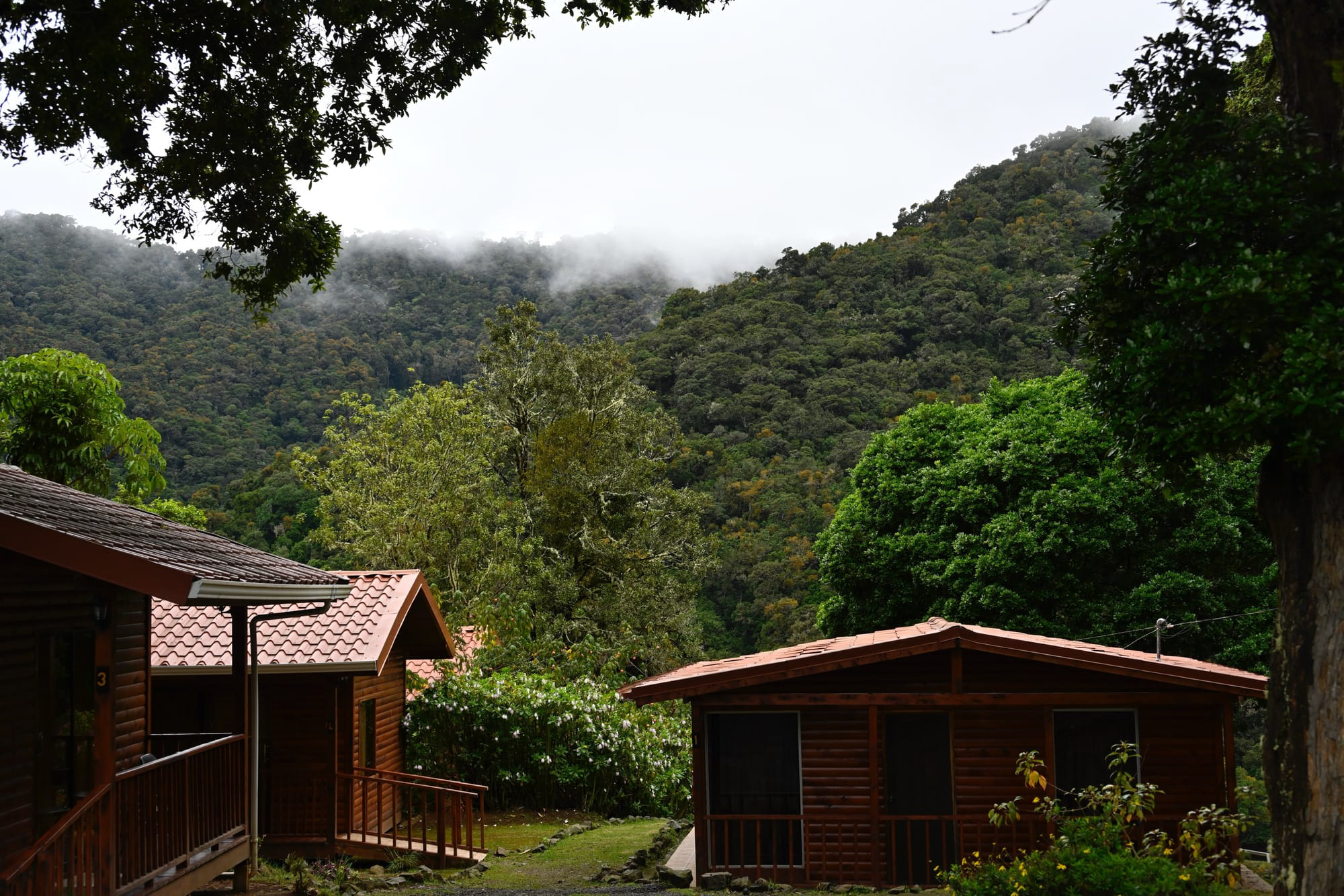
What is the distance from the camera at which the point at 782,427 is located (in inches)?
1831

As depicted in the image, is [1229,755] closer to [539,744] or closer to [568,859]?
[568,859]

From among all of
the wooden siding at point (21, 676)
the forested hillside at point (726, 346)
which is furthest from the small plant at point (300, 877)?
the forested hillside at point (726, 346)

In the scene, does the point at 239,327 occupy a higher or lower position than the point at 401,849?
higher

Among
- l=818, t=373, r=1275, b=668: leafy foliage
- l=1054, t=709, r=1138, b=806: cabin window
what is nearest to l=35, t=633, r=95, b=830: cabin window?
l=1054, t=709, r=1138, b=806: cabin window

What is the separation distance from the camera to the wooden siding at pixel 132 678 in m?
10.7

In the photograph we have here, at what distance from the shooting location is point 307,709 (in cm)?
1553

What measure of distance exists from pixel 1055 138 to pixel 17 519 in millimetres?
75508

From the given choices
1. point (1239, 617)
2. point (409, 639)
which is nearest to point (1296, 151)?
point (409, 639)

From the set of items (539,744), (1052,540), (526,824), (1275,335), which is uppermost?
(1275,335)

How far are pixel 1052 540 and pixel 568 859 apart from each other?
11.6 m

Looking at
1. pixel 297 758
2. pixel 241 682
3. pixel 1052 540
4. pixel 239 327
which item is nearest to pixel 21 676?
pixel 241 682

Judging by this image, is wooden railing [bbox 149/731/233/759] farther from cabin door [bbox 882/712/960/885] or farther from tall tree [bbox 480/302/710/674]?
tall tree [bbox 480/302/710/674]

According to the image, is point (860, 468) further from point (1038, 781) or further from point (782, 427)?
point (782, 427)

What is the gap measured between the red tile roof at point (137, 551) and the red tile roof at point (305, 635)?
3469 millimetres
